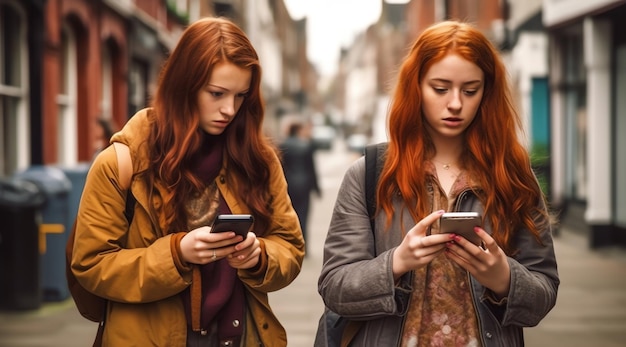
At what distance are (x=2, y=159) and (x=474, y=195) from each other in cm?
944

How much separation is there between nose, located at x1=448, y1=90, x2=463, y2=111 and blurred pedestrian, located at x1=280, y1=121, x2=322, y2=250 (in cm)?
921

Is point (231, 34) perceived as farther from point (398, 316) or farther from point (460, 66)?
point (398, 316)

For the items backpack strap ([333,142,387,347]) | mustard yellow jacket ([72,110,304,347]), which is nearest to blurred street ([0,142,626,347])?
mustard yellow jacket ([72,110,304,347])

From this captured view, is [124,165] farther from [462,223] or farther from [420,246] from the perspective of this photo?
[462,223]

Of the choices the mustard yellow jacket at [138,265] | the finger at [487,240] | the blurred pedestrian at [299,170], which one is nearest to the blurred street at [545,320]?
the blurred pedestrian at [299,170]

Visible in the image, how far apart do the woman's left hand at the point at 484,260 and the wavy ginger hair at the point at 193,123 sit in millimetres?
746

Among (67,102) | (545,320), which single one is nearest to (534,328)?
(545,320)

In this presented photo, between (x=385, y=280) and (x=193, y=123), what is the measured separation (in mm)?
783

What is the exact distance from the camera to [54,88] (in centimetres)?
1280

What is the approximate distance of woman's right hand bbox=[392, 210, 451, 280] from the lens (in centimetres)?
240

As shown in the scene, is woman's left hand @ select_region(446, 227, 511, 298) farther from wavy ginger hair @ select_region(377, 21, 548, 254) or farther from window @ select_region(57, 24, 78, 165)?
window @ select_region(57, 24, 78, 165)

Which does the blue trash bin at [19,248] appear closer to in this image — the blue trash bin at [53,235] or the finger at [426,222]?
the blue trash bin at [53,235]

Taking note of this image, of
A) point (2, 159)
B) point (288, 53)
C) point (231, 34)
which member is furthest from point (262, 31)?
point (231, 34)

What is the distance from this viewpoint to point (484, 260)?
2.46 meters
